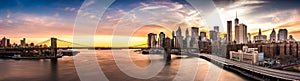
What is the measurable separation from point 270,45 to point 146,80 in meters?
21.6

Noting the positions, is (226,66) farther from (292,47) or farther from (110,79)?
(292,47)

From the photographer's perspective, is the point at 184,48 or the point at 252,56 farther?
the point at 184,48

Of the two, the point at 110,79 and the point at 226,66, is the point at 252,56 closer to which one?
the point at 226,66

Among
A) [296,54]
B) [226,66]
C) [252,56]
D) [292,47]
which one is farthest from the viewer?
[292,47]

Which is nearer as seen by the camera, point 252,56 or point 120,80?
point 120,80

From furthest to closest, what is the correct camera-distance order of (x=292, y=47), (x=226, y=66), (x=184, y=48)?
(x=184, y=48), (x=292, y=47), (x=226, y=66)

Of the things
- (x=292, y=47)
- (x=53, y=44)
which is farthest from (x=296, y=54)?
(x=53, y=44)

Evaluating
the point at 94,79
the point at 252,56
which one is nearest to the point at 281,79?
the point at 94,79

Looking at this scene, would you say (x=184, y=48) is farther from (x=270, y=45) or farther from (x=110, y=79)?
(x=110, y=79)

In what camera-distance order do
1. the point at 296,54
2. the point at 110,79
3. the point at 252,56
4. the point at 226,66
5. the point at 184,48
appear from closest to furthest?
the point at 110,79 < the point at 226,66 < the point at 252,56 < the point at 296,54 < the point at 184,48

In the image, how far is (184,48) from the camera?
50.0 meters

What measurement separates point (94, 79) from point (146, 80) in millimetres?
2197

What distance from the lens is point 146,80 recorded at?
9.82 m

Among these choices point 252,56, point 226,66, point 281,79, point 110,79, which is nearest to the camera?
point 281,79
